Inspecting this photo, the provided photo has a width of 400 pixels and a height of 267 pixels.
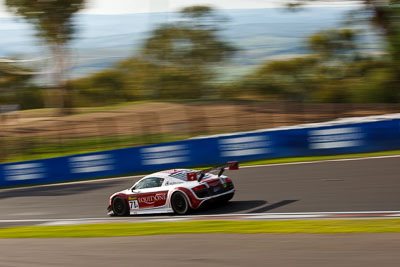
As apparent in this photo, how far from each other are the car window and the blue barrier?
6957 millimetres

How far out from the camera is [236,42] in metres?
51.1

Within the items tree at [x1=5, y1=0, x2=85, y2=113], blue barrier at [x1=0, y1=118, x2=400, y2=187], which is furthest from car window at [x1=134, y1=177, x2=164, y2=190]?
tree at [x1=5, y1=0, x2=85, y2=113]

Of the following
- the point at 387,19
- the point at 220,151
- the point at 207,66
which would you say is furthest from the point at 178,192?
the point at 207,66

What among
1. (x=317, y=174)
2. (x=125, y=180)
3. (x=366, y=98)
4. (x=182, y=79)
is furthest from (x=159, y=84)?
(x=317, y=174)

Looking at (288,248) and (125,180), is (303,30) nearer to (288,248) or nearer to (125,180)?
(125,180)

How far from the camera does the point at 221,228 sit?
9.88 meters

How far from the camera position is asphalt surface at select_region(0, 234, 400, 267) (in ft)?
21.9

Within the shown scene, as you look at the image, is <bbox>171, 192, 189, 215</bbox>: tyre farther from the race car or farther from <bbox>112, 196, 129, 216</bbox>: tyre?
<bbox>112, 196, 129, 216</bbox>: tyre

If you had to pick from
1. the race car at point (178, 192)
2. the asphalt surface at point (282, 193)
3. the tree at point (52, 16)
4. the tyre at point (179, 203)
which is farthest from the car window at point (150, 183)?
the tree at point (52, 16)

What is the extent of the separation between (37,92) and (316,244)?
68.2 meters

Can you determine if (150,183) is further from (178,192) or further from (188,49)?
(188,49)

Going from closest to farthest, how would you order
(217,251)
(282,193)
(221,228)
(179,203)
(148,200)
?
(217,251) → (221,228) → (179,203) → (148,200) → (282,193)

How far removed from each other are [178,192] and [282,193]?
308 cm

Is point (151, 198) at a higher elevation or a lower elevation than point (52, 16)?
lower
